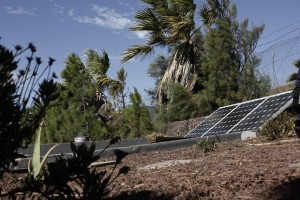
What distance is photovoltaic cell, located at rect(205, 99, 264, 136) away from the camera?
9344 mm

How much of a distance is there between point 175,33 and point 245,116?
6.28 metres

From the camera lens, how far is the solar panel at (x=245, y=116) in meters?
A: 8.57

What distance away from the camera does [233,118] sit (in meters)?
9.87

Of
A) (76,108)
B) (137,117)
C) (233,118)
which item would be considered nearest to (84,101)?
(76,108)

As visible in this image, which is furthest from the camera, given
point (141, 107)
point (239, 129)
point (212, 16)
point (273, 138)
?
point (212, 16)

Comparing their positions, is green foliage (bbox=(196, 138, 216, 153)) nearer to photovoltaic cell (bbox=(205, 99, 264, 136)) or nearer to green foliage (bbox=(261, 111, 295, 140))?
green foliage (bbox=(261, 111, 295, 140))

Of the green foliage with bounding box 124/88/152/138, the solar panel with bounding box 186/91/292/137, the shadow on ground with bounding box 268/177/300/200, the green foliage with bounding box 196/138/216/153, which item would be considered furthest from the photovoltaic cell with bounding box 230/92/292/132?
the shadow on ground with bounding box 268/177/300/200

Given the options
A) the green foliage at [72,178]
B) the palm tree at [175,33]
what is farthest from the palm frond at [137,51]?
the green foliage at [72,178]

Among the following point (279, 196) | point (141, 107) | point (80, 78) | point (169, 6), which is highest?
point (169, 6)

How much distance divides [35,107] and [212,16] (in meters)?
13.6

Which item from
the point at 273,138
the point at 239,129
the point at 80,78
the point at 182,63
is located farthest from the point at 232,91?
the point at 273,138

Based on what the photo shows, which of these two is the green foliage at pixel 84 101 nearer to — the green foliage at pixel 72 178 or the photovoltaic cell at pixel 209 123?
the photovoltaic cell at pixel 209 123

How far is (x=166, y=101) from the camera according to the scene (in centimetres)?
1630

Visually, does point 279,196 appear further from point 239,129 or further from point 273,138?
point 239,129
